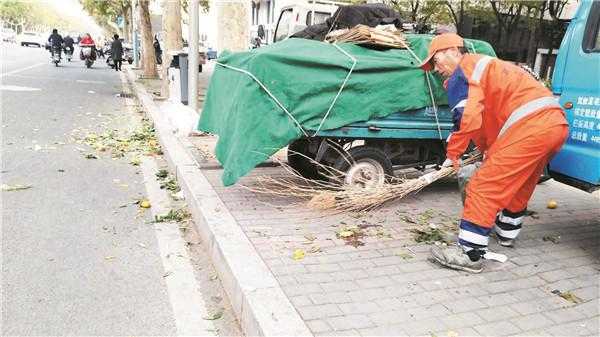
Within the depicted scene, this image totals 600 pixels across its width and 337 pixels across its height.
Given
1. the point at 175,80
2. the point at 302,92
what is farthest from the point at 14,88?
the point at 302,92

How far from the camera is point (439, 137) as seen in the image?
5.04 metres

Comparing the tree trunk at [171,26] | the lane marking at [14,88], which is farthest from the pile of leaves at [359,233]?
the lane marking at [14,88]

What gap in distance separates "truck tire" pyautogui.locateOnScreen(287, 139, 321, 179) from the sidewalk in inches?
24.7

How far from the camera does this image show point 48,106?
1050cm

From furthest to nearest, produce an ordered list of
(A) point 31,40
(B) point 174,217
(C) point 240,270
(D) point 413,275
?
(A) point 31,40, (B) point 174,217, (D) point 413,275, (C) point 240,270

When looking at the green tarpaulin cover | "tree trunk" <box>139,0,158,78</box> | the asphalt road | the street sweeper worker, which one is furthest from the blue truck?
"tree trunk" <box>139,0,158,78</box>

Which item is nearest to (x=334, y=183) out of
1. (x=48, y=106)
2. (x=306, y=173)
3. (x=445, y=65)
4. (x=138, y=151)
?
(x=306, y=173)

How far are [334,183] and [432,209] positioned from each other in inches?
39.3

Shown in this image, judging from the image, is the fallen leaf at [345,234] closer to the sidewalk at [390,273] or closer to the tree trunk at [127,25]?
the sidewalk at [390,273]

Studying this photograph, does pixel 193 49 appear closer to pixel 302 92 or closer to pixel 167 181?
pixel 167 181

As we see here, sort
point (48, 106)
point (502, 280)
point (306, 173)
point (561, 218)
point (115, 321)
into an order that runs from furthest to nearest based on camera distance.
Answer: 1. point (48, 106)
2. point (306, 173)
3. point (561, 218)
4. point (502, 280)
5. point (115, 321)

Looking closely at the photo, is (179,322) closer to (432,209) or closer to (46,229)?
(46,229)

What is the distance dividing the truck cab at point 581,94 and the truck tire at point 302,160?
2.32m

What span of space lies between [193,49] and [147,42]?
37.0 feet
